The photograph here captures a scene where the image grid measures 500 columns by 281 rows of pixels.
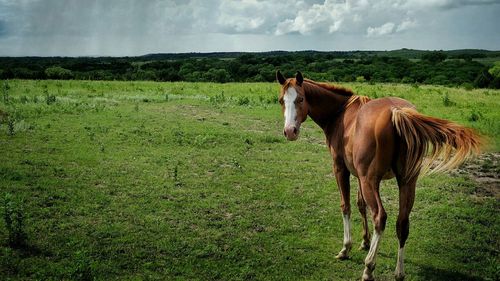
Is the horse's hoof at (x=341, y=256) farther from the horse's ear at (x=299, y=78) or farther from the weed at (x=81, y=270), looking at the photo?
the weed at (x=81, y=270)

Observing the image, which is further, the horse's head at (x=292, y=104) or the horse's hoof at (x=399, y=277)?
the horse's head at (x=292, y=104)

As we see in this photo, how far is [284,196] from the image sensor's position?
1012 centimetres

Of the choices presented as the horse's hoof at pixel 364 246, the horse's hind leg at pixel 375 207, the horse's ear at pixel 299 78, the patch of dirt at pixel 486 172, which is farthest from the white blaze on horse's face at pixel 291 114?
the patch of dirt at pixel 486 172

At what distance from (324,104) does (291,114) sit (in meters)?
0.90

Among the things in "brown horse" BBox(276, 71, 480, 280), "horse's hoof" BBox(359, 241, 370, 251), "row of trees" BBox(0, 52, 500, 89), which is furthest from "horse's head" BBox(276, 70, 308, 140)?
"row of trees" BBox(0, 52, 500, 89)

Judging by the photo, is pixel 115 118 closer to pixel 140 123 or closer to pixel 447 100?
pixel 140 123

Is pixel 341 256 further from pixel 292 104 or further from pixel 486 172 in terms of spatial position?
pixel 486 172

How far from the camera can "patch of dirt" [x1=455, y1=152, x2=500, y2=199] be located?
1053 centimetres

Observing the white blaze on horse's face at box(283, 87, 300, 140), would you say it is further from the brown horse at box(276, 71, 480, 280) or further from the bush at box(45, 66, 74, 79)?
the bush at box(45, 66, 74, 79)

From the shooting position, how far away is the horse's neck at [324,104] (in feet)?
23.5

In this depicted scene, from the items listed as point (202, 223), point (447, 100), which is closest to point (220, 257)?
point (202, 223)

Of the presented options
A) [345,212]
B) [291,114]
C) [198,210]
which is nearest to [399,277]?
[345,212]

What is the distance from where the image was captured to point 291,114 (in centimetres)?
657

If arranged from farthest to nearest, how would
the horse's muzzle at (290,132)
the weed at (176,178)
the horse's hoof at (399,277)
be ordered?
the weed at (176,178), the horse's muzzle at (290,132), the horse's hoof at (399,277)
